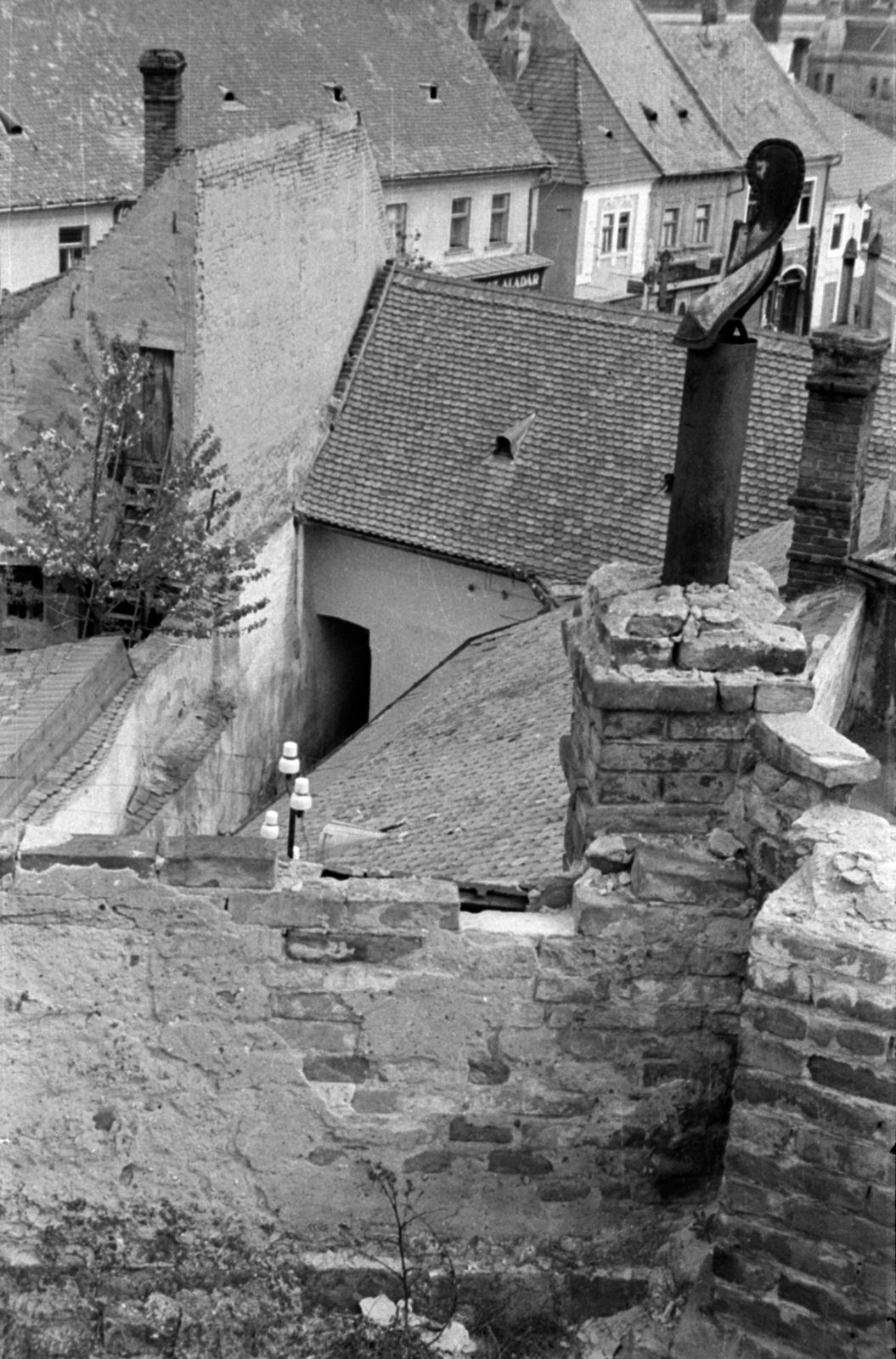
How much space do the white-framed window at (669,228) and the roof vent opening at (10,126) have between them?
64.5 feet

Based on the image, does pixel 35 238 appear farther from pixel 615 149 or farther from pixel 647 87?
pixel 647 87

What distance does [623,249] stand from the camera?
Result: 40.9m

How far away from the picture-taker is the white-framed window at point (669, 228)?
4200 centimetres

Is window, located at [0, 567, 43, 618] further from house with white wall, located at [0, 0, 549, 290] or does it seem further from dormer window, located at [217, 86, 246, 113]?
dormer window, located at [217, 86, 246, 113]

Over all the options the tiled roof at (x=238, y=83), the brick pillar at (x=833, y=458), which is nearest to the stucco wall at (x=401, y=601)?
the brick pillar at (x=833, y=458)

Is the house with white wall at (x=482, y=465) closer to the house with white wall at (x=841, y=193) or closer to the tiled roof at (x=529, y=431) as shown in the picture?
the tiled roof at (x=529, y=431)

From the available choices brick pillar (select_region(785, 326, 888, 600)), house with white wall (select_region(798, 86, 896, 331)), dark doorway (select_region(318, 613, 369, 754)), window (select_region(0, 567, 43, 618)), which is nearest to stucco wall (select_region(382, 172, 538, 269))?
house with white wall (select_region(798, 86, 896, 331))

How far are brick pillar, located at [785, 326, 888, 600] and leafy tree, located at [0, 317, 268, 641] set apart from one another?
24.6 feet

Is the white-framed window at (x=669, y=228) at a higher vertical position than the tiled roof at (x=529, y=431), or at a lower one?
higher

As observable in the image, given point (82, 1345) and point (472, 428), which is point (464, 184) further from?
point (82, 1345)

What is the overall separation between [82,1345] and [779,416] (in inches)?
626

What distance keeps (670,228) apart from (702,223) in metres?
1.25

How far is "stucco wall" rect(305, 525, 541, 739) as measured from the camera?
19.9 metres

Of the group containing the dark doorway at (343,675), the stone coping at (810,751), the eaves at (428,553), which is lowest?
the dark doorway at (343,675)
